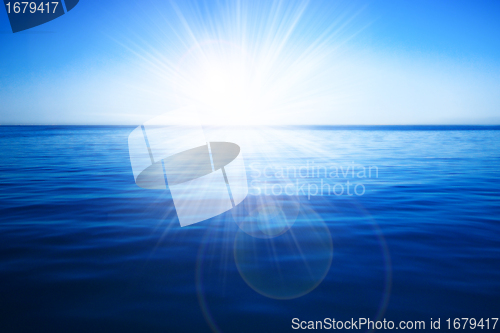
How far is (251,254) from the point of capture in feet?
13.7

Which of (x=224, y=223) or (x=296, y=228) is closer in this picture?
(x=296, y=228)

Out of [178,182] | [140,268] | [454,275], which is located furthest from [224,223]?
[178,182]

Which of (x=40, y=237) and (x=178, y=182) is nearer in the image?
(x=40, y=237)

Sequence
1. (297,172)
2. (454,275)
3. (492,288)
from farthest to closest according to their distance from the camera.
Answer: (297,172)
(454,275)
(492,288)

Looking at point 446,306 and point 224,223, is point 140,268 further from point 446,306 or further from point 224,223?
point 446,306

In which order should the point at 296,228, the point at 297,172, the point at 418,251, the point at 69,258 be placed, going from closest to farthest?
the point at 69,258 < the point at 418,251 < the point at 296,228 < the point at 297,172

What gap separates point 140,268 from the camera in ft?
12.2

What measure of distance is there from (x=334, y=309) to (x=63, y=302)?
2633 mm

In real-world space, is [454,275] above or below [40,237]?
below

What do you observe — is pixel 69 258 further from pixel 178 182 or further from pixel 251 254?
pixel 178 182

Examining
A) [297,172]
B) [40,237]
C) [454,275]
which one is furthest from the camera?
[297,172]

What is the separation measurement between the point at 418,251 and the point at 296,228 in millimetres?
1869

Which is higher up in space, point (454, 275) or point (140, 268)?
point (140, 268)

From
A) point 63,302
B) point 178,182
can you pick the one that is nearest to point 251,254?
point 63,302
